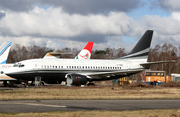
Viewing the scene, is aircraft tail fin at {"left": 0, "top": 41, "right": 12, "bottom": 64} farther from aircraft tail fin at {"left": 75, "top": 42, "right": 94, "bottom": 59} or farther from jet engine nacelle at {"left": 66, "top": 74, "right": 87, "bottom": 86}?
jet engine nacelle at {"left": 66, "top": 74, "right": 87, "bottom": 86}

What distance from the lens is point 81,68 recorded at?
3397 cm

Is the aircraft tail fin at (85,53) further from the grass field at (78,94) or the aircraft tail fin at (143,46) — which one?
the grass field at (78,94)

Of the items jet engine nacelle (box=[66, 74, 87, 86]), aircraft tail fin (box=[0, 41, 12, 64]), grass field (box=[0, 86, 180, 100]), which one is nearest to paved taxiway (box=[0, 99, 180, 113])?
grass field (box=[0, 86, 180, 100])

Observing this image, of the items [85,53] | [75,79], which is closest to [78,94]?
[75,79]

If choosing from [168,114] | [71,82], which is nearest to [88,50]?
[71,82]

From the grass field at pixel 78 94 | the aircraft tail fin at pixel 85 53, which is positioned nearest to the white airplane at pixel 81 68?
the grass field at pixel 78 94

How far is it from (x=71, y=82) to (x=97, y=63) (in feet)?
18.7

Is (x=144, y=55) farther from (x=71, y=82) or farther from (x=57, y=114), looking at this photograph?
(x=57, y=114)

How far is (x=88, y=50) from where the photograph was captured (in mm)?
47969

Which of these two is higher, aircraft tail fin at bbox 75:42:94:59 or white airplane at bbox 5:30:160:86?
aircraft tail fin at bbox 75:42:94:59

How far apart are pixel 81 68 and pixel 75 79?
105 inches

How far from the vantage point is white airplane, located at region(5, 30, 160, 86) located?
102 ft

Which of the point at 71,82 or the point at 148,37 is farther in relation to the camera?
the point at 148,37

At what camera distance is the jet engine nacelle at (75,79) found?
3170cm
